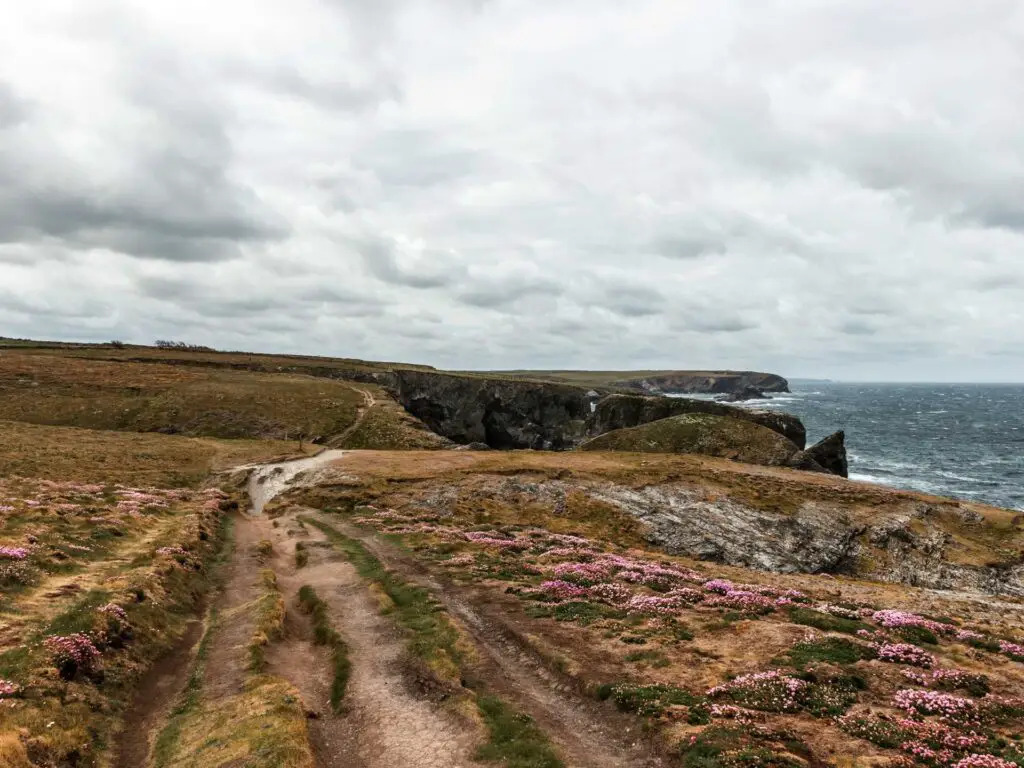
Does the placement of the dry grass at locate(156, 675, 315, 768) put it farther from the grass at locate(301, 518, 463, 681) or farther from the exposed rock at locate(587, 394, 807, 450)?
the exposed rock at locate(587, 394, 807, 450)

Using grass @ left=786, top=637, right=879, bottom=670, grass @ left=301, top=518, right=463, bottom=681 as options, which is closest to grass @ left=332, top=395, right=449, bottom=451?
grass @ left=301, top=518, right=463, bottom=681

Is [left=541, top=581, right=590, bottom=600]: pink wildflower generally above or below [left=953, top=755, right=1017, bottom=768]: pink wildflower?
below

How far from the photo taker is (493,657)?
2145 cm

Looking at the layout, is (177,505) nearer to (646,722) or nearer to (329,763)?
(329,763)

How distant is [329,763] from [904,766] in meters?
14.4

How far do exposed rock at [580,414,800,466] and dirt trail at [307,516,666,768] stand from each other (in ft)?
211

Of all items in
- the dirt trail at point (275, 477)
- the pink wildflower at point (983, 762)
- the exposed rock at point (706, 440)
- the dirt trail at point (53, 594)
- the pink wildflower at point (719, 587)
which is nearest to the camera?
the pink wildflower at point (983, 762)

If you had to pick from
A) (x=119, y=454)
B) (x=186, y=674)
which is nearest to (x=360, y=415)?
(x=119, y=454)

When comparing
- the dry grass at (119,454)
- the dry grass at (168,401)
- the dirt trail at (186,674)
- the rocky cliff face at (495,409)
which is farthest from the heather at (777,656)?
the rocky cliff face at (495,409)

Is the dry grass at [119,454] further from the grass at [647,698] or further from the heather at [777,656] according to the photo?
the grass at [647,698]

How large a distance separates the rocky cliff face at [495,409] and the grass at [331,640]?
118 metres

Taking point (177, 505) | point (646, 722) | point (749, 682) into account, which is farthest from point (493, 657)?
point (177, 505)

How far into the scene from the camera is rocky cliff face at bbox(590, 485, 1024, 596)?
4509 cm

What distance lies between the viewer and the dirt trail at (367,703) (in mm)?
15492
